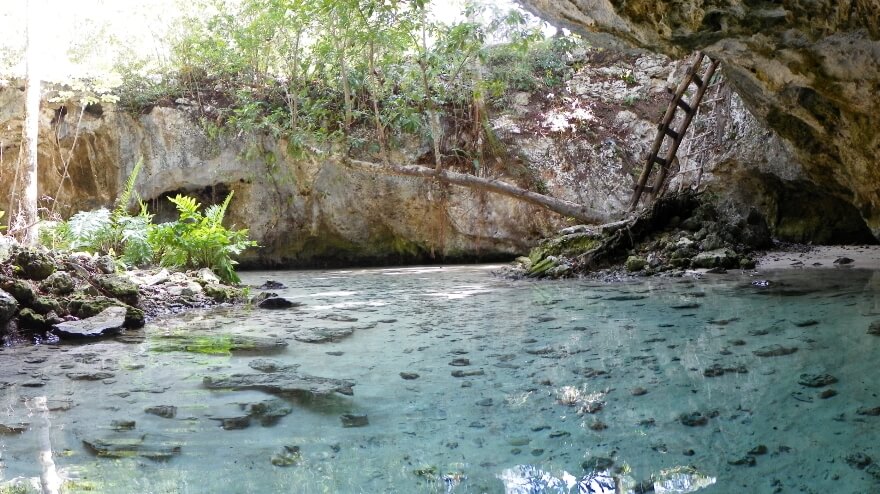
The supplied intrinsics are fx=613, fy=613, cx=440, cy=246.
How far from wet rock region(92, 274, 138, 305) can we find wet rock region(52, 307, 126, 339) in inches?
28.1

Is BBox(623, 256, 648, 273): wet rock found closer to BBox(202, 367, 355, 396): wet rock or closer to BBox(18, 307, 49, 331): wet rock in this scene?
BBox(202, 367, 355, 396): wet rock

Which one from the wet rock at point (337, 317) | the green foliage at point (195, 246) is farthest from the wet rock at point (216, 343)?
the green foliage at point (195, 246)

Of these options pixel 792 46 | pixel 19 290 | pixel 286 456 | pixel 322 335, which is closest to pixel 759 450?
pixel 286 456

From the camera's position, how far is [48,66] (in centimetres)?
1199

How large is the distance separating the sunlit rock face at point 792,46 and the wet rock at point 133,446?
3.75m

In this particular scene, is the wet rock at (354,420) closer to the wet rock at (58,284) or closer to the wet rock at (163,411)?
the wet rock at (163,411)

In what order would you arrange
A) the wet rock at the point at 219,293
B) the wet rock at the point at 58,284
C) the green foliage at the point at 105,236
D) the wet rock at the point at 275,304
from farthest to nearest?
the green foliage at the point at 105,236 → the wet rock at the point at 219,293 → the wet rock at the point at 275,304 → the wet rock at the point at 58,284

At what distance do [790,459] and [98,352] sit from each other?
3495mm

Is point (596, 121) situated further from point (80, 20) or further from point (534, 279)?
point (80, 20)

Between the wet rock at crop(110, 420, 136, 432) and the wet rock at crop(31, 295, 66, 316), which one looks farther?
the wet rock at crop(31, 295, 66, 316)

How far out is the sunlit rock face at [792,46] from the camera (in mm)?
3723

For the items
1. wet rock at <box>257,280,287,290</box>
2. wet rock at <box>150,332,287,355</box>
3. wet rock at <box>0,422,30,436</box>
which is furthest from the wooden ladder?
wet rock at <box>0,422,30,436</box>

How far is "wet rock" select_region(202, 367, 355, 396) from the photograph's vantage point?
2.60 metres

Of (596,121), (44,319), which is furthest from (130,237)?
(596,121)
